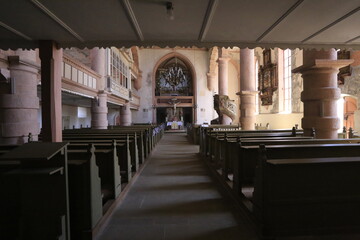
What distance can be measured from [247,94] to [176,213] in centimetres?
770

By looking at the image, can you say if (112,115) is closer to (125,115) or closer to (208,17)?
(125,115)

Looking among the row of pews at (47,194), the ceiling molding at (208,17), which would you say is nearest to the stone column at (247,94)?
the ceiling molding at (208,17)

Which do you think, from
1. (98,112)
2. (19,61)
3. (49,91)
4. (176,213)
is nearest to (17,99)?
(19,61)

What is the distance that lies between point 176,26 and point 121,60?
44.3 ft

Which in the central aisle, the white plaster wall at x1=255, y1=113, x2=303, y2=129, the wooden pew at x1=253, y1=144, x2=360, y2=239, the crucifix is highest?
the crucifix

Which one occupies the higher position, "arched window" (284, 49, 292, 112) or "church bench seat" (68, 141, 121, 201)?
"arched window" (284, 49, 292, 112)

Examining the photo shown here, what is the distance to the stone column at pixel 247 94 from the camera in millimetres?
9859

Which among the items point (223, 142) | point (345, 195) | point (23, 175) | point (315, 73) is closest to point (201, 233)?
point (345, 195)

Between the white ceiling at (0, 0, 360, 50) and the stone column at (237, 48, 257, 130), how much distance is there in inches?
214

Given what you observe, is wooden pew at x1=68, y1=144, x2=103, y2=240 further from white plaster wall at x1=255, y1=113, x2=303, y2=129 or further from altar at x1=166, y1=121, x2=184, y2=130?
altar at x1=166, y1=121, x2=184, y2=130

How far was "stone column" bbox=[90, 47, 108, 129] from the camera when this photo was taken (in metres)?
10.8

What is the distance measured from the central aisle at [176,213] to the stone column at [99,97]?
21.6ft

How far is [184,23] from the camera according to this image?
3586 mm

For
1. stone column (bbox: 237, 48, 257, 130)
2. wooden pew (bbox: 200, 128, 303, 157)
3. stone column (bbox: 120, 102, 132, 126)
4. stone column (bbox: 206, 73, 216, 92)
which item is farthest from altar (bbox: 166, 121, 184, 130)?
wooden pew (bbox: 200, 128, 303, 157)
